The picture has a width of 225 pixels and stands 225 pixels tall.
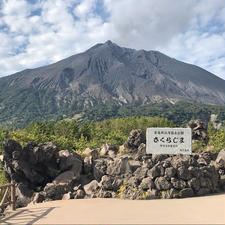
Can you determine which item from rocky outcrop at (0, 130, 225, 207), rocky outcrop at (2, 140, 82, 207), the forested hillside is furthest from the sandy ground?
the forested hillside

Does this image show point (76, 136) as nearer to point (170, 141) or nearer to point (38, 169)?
point (38, 169)

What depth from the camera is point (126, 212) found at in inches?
290

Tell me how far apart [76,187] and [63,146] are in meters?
7.79

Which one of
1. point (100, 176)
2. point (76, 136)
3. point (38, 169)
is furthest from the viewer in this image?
point (76, 136)

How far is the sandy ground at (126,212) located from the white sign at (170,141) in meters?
2.85

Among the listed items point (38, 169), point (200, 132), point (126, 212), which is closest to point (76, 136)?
point (200, 132)

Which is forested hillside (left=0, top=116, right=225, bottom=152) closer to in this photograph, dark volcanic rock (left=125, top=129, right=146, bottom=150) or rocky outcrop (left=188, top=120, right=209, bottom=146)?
rocky outcrop (left=188, top=120, right=209, bottom=146)

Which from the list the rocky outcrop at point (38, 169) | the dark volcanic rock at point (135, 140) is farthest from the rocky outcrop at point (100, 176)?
the dark volcanic rock at point (135, 140)

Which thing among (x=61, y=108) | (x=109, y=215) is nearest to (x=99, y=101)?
(x=61, y=108)

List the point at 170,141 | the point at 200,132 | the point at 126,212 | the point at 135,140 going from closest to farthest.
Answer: the point at 126,212 < the point at 170,141 < the point at 135,140 < the point at 200,132

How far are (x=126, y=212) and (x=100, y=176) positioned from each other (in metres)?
3.73

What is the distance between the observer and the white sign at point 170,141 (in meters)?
11.5

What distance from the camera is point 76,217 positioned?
6984 millimetres

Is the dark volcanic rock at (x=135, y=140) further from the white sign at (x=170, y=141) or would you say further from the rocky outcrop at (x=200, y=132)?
the rocky outcrop at (x=200, y=132)
